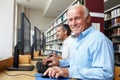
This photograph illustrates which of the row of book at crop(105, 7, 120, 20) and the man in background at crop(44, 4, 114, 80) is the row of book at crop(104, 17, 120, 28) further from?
the man in background at crop(44, 4, 114, 80)

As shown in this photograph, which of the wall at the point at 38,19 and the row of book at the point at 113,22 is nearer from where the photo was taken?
the row of book at the point at 113,22

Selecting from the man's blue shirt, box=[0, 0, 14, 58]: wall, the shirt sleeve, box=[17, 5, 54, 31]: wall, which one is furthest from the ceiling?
the shirt sleeve

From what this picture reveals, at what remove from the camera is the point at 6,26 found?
7.72 ft

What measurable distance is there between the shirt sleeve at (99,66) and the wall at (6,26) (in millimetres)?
1587

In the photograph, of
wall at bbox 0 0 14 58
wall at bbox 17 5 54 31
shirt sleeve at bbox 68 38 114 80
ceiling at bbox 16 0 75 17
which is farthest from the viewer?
wall at bbox 17 5 54 31

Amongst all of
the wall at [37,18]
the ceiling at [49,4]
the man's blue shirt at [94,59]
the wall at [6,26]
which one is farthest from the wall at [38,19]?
the man's blue shirt at [94,59]

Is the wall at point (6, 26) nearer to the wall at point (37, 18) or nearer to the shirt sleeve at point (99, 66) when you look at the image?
the shirt sleeve at point (99, 66)

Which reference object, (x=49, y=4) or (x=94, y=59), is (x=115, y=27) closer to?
(x=49, y=4)

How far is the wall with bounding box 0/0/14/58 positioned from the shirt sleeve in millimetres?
1587

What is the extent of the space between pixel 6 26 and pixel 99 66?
5.67 ft

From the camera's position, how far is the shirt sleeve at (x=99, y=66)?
3.01 feet

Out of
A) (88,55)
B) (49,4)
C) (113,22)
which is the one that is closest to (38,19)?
(49,4)

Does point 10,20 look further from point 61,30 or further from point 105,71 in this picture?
point 105,71

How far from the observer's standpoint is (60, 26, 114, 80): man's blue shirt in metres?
0.92
